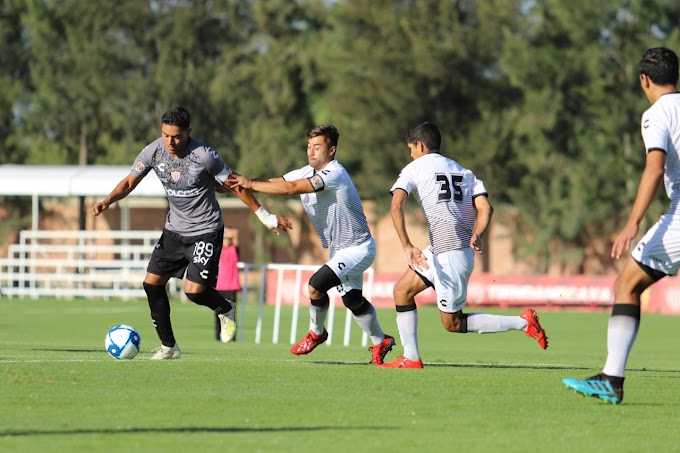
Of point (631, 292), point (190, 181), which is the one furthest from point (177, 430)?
point (190, 181)

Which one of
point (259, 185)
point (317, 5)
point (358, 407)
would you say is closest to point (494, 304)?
point (317, 5)

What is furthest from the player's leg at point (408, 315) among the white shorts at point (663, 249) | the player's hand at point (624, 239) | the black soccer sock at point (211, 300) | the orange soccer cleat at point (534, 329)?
the player's hand at point (624, 239)

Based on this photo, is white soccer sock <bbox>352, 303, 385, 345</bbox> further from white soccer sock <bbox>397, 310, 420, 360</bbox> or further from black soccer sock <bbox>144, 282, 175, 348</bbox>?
black soccer sock <bbox>144, 282, 175, 348</bbox>

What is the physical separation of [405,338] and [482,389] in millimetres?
1901

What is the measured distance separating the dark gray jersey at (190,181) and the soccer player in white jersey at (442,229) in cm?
193

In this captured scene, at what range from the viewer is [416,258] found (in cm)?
1161

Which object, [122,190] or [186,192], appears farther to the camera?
[122,190]

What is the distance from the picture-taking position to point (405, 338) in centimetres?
1234

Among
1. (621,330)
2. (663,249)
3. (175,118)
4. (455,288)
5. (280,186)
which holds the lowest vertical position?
(621,330)

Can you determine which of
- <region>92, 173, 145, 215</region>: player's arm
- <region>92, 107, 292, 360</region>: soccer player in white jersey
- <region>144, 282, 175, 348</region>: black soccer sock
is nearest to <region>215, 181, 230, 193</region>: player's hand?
<region>92, 107, 292, 360</region>: soccer player in white jersey

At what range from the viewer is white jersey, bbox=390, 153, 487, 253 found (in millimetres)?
11953

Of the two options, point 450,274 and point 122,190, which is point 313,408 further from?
point 122,190

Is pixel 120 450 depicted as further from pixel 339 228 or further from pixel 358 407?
pixel 339 228

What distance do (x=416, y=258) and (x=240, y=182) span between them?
2.01 meters
